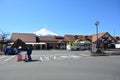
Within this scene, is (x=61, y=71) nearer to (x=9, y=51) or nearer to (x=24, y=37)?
(x=9, y=51)

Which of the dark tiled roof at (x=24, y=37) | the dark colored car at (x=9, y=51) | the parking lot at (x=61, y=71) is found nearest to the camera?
the parking lot at (x=61, y=71)

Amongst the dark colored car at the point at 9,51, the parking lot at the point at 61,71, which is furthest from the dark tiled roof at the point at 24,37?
the parking lot at the point at 61,71

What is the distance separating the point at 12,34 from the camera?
79812mm

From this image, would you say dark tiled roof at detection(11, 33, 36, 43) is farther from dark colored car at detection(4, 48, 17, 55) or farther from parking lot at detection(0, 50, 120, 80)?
parking lot at detection(0, 50, 120, 80)

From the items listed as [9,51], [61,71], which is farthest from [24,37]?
[61,71]

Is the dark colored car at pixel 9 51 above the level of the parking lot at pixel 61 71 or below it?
above

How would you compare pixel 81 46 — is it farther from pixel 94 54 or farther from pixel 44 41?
pixel 94 54

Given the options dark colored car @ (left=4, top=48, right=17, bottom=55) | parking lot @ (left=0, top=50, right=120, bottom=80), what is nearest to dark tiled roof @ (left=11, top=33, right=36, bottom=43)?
dark colored car @ (left=4, top=48, right=17, bottom=55)

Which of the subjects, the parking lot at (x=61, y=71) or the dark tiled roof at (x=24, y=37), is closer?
the parking lot at (x=61, y=71)

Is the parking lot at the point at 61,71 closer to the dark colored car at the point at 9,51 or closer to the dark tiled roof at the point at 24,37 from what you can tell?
the dark colored car at the point at 9,51

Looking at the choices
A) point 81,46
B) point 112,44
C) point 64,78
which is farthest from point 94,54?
point 112,44

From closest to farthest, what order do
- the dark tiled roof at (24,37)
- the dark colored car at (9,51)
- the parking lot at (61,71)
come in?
1. the parking lot at (61,71)
2. the dark colored car at (9,51)
3. the dark tiled roof at (24,37)

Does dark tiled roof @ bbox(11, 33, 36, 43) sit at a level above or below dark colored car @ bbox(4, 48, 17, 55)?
above

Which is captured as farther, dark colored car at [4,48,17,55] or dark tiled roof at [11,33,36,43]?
dark tiled roof at [11,33,36,43]
